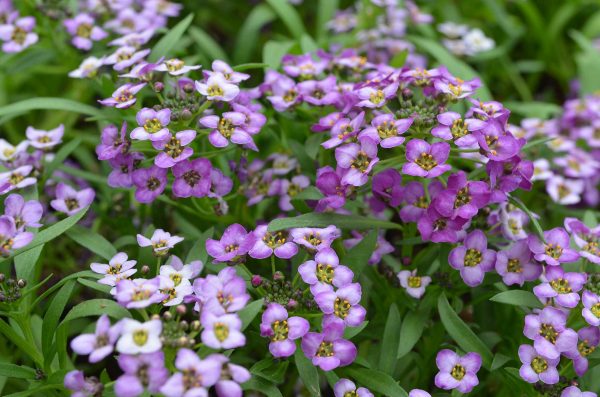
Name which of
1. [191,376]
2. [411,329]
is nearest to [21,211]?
[191,376]

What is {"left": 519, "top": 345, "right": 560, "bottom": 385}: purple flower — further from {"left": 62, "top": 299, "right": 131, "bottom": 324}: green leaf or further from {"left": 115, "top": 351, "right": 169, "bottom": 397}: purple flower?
{"left": 62, "top": 299, "right": 131, "bottom": 324}: green leaf

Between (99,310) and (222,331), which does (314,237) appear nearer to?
(222,331)

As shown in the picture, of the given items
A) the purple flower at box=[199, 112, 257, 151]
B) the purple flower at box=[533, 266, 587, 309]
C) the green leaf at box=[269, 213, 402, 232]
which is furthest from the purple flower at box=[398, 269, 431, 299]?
the purple flower at box=[199, 112, 257, 151]

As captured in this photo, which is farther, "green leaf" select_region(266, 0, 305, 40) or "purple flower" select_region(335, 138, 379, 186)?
"green leaf" select_region(266, 0, 305, 40)

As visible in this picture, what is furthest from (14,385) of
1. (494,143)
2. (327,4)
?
(327,4)

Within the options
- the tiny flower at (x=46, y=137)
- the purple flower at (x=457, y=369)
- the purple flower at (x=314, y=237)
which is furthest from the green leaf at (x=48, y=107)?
the purple flower at (x=457, y=369)

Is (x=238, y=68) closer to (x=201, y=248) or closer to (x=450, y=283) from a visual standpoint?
(x=201, y=248)
